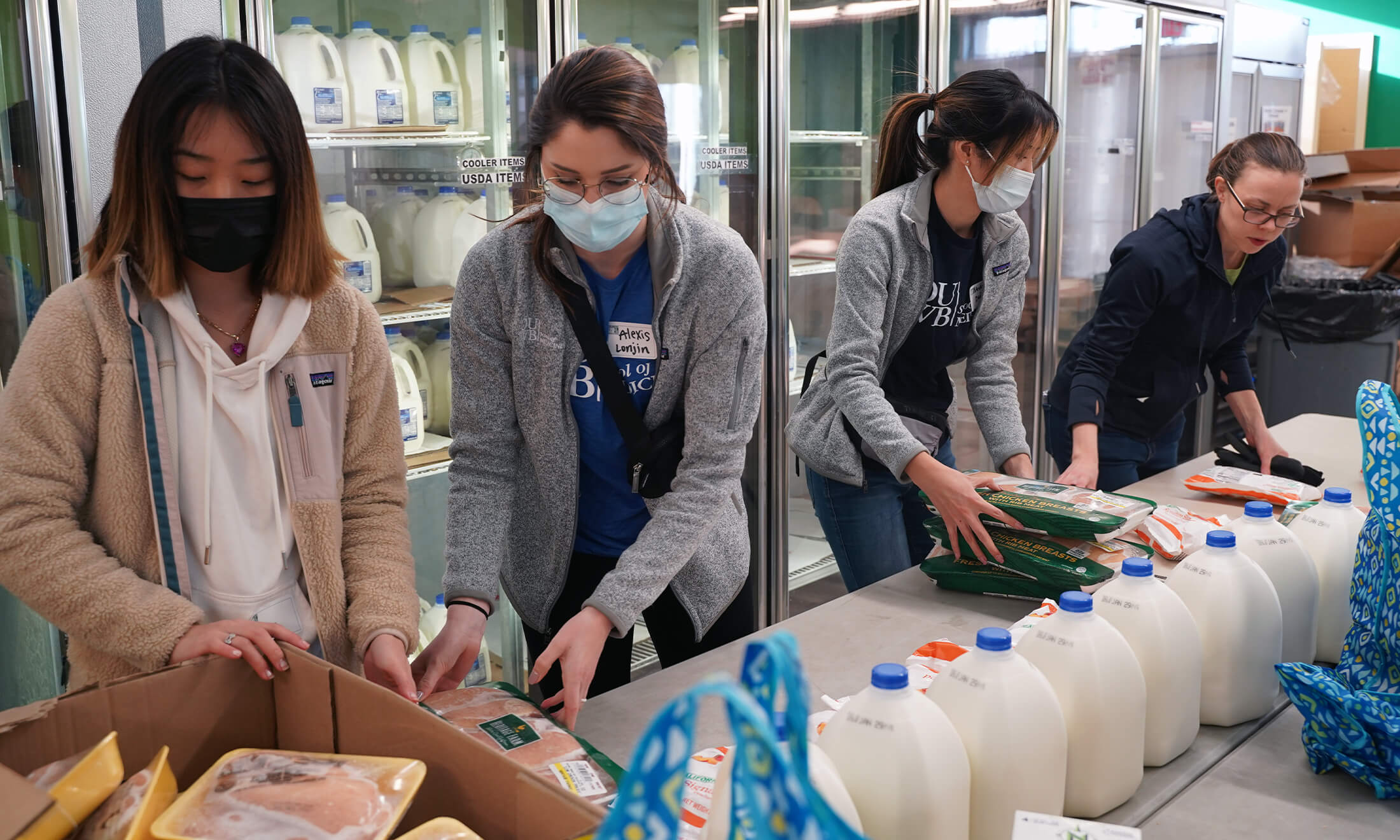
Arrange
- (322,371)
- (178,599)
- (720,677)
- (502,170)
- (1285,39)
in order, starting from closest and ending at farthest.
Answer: (720,677) → (178,599) → (322,371) → (502,170) → (1285,39)

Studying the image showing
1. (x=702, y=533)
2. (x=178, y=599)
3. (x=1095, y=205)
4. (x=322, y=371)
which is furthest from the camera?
(x=1095, y=205)

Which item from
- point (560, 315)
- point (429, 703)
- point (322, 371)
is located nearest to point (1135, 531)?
point (560, 315)

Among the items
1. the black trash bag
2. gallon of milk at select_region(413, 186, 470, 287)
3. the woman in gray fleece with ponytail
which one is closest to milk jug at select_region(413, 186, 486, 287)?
gallon of milk at select_region(413, 186, 470, 287)

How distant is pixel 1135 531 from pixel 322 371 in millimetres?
1445

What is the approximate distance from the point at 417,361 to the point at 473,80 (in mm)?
757

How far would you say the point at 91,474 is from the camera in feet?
4.38

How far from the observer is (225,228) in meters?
1.33

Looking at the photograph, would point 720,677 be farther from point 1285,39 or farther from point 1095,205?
point 1285,39

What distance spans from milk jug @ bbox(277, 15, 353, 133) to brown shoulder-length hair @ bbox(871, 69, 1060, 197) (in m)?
1.28

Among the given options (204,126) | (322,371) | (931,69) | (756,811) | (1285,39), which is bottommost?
(756,811)

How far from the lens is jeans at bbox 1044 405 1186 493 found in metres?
2.74

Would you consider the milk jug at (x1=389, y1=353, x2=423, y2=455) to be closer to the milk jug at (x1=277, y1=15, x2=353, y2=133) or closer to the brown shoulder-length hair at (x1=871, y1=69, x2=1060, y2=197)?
the milk jug at (x1=277, y1=15, x2=353, y2=133)

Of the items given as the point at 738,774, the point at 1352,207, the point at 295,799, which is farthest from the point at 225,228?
the point at 1352,207

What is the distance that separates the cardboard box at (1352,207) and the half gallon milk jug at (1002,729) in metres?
5.34
